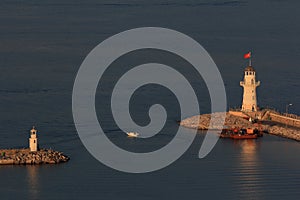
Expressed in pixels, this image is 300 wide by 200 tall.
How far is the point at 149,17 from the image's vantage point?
108m

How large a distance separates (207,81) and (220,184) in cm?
2628

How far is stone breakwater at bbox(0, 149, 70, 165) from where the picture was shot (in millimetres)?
54938

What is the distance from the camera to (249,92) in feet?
225

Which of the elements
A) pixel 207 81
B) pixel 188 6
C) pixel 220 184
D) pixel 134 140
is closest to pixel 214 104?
pixel 207 81

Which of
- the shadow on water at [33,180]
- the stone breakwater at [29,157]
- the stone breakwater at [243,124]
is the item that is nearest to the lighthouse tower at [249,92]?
the stone breakwater at [243,124]

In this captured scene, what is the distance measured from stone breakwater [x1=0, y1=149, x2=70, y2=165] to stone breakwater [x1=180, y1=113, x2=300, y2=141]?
10.7 metres

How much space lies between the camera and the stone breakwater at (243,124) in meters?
63.2

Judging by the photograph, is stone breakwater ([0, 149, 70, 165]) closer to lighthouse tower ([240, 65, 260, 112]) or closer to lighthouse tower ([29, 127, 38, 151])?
lighthouse tower ([29, 127, 38, 151])

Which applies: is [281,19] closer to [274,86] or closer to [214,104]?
[274,86]

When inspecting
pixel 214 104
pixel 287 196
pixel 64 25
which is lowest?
pixel 287 196

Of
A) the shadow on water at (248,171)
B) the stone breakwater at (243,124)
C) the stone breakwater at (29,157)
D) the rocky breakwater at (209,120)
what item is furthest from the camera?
the rocky breakwater at (209,120)

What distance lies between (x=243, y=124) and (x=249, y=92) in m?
3.30

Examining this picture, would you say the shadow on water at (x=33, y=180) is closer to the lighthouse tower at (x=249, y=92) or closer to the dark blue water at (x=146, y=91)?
the dark blue water at (x=146, y=91)

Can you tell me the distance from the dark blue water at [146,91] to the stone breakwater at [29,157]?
69 cm
